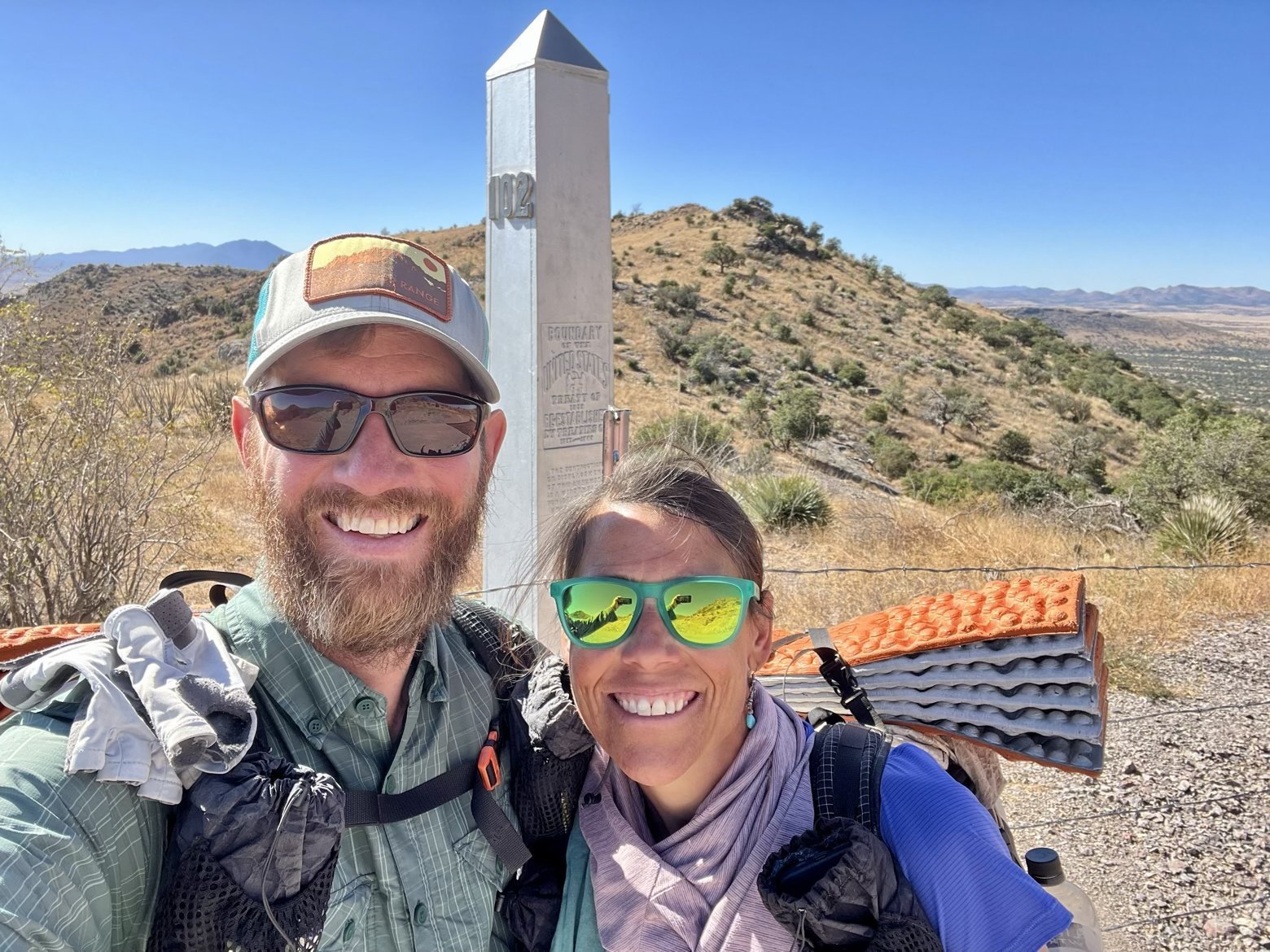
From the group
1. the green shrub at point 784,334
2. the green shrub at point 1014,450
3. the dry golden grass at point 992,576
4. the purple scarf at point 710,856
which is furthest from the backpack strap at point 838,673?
the green shrub at point 784,334

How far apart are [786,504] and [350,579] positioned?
27.9ft

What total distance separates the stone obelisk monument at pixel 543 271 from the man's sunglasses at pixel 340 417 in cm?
295

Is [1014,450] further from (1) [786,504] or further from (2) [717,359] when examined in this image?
(1) [786,504]

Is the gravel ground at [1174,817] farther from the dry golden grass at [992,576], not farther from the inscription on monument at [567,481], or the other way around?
the inscription on monument at [567,481]

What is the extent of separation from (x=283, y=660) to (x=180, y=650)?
0.20 meters

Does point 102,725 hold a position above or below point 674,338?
below

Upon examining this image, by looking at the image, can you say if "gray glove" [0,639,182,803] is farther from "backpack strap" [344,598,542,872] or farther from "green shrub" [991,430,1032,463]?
"green shrub" [991,430,1032,463]

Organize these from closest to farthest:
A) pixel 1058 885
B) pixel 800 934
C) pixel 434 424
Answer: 1. pixel 800 934
2. pixel 434 424
3. pixel 1058 885

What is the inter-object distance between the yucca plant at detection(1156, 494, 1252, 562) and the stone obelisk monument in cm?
657

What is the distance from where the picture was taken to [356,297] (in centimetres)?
148

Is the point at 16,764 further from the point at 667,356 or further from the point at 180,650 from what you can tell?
the point at 667,356

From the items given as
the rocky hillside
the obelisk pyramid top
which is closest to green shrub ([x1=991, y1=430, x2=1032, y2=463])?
the rocky hillside

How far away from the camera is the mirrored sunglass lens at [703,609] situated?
57.2 inches

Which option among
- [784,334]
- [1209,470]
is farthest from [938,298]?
[1209,470]
